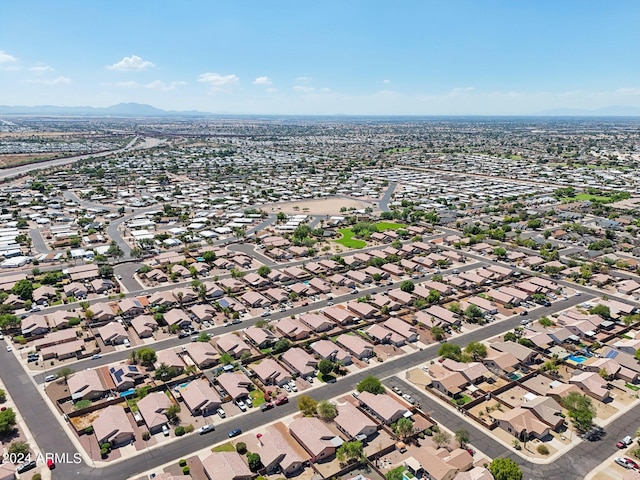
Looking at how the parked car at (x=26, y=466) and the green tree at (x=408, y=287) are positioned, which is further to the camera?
the green tree at (x=408, y=287)

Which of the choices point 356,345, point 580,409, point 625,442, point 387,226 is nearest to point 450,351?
point 356,345

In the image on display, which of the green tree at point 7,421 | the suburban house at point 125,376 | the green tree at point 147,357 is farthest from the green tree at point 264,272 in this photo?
the green tree at point 7,421

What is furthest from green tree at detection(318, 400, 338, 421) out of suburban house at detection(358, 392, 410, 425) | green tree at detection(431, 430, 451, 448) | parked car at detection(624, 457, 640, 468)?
parked car at detection(624, 457, 640, 468)

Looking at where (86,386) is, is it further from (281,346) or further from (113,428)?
(281,346)

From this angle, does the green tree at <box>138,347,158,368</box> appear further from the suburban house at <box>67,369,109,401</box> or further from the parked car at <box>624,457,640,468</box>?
the parked car at <box>624,457,640,468</box>

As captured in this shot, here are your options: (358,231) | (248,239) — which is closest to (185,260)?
(248,239)

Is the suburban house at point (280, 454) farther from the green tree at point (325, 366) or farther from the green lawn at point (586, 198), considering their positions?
the green lawn at point (586, 198)

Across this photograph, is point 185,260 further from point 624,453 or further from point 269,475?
point 624,453
